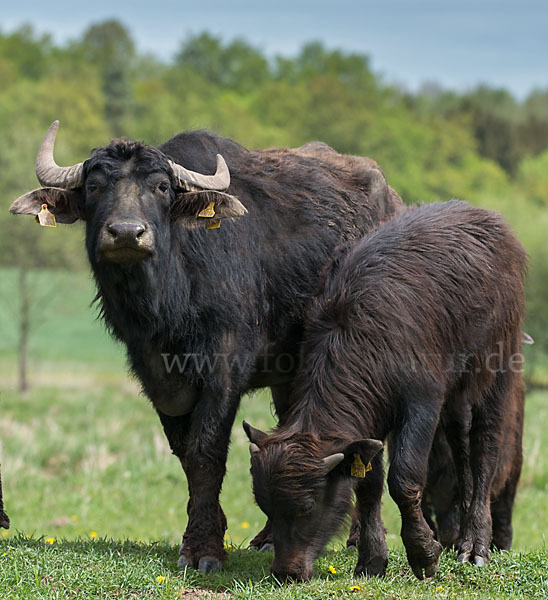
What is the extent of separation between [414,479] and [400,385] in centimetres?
67

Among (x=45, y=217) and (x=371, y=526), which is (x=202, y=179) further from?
(x=371, y=526)

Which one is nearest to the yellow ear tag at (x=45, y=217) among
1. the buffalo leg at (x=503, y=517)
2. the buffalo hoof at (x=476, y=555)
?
the buffalo hoof at (x=476, y=555)

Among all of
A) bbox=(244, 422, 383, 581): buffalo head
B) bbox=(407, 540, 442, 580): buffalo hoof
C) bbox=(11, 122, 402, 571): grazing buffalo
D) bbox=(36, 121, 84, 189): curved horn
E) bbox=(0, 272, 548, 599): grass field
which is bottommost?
bbox=(0, 272, 548, 599): grass field

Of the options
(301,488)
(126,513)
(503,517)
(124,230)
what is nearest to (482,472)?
(503,517)

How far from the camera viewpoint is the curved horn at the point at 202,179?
268 inches

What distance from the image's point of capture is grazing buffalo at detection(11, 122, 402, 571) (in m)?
6.61

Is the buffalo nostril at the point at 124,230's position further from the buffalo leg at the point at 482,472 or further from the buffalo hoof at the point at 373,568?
the buffalo leg at the point at 482,472

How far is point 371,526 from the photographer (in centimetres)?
673

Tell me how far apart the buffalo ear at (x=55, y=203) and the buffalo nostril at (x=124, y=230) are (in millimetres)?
851

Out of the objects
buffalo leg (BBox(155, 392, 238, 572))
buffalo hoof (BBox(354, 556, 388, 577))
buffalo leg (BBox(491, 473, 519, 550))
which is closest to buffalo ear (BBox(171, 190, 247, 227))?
buffalo leg (BBox(155, 392, 238, 572))

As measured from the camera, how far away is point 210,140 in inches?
303

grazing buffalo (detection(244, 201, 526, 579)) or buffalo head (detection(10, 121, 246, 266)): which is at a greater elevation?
buffalo head (detection(10, 121, 246, 266))

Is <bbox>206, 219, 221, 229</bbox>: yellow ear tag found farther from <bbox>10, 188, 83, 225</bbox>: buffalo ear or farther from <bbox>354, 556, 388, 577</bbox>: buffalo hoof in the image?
<bbox>354, 556, 388, 577</bbox>: buffalo hoof

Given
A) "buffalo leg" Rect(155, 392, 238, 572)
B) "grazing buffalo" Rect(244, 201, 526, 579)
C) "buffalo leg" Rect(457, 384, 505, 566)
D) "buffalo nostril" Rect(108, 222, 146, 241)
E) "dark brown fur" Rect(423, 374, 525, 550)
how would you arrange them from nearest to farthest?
1. "grazing buffalo" Rect(244, 201, 526, 579)
2. "buffalo nostril" Rect(108, 222, 146, 241)
3. "buffalo leg" Rect(155, 392, 238, 572)
4. "buffalo leg" Rect(457, 384, 505, 566)
5. "dark brown fur" Rect(423, 374, 525, 550)
